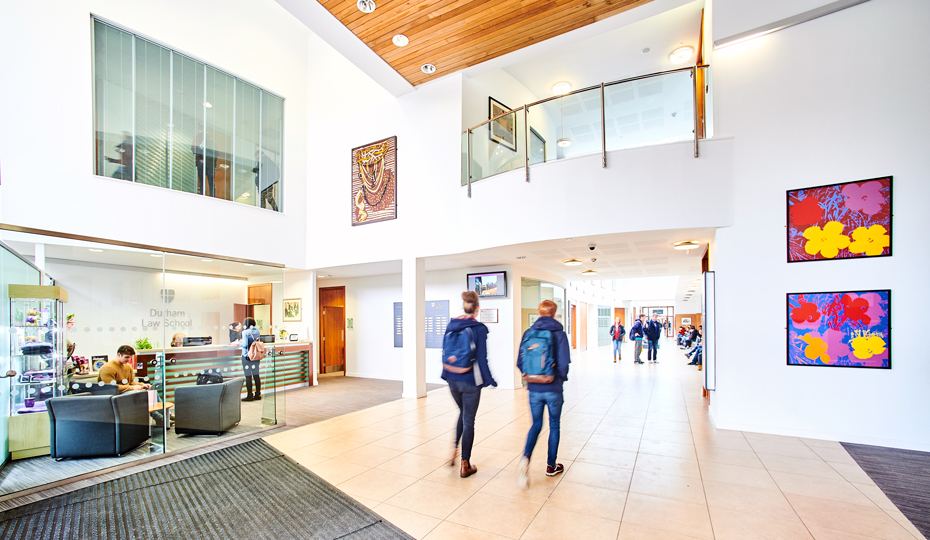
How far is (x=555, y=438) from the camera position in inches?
155

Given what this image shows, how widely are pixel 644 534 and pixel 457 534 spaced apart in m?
1.29

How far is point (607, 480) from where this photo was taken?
12.9 ft

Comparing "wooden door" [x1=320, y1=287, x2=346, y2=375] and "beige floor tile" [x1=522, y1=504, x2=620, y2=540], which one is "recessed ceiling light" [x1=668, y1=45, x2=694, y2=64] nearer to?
"beige floor tile" [x1=522, y1=504, x2=620, y2=540]

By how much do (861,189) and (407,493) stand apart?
238 inches

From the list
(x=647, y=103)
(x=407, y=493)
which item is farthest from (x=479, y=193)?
(x=407, y=493)

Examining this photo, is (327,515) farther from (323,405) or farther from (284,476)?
(323,405)

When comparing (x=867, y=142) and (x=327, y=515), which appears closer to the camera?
(x=327, y=515)

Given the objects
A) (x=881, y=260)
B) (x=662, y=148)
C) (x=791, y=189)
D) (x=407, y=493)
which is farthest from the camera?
(x=662, y=148)

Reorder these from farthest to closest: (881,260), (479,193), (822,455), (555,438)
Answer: (479,193)
(881,260)
(822,455)
(555,438)

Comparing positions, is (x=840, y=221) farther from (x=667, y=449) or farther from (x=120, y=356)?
(x=120, y=356)

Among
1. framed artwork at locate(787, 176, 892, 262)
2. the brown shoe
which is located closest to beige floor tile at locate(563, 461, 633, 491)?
the brown shoe

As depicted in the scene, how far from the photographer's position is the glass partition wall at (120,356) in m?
4.52

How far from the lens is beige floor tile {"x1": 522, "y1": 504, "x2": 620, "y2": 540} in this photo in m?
2.95

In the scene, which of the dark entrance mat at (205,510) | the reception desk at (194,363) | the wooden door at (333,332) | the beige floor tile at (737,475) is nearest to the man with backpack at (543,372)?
the dark entrance mat at (205,510)
